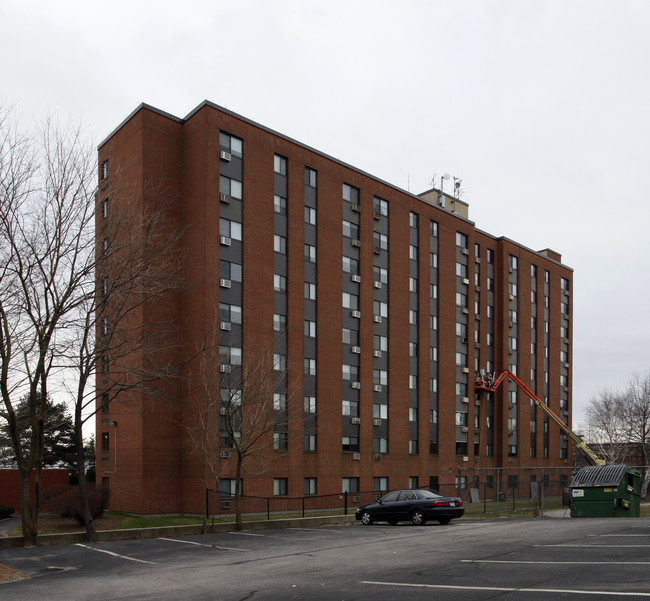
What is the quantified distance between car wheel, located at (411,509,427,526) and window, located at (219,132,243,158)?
74.5 ft

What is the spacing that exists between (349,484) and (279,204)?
59.3 feet

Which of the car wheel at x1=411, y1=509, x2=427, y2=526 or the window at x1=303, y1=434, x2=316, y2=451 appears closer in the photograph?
the car wheel at x1=411, y1=509, x2=427, y2=526

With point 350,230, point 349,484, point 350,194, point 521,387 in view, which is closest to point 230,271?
point 350,230

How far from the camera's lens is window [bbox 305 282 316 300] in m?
42.2

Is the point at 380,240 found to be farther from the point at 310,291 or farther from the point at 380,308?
the point at 310,291

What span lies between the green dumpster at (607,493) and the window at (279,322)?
1863cm

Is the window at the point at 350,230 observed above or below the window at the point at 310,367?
above

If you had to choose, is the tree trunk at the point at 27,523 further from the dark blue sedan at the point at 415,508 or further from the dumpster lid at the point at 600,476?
the dumpster lid at the point at 600,476

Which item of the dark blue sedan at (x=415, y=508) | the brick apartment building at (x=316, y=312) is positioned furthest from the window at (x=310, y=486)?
the dark blue sedan at (x=415, y=508)

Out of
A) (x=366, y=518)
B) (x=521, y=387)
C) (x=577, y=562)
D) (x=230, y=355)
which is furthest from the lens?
(x=521, y=387)

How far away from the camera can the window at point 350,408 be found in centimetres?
4388

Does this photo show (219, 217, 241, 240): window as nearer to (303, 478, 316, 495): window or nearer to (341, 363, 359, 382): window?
(341, 363, 359, 382): window

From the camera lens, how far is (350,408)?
44375mm

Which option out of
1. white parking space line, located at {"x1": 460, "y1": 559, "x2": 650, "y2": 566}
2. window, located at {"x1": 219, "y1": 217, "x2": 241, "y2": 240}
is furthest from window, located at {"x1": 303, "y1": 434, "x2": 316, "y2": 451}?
white parking space line, located at {"x1": 460, "y1": 559, "x2": 650, "y2": 566}
